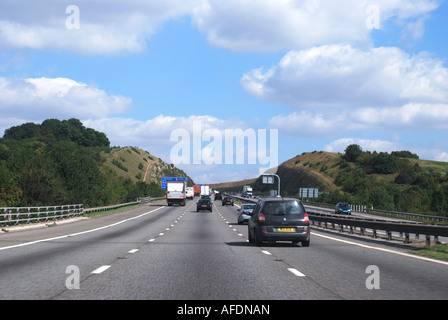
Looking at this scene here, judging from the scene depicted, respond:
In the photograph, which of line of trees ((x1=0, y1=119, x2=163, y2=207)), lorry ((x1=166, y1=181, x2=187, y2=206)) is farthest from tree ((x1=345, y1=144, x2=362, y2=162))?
lorry ((x1=166, y1=181, x2=187, y2=206))

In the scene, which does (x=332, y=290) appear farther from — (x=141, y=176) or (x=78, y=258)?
(x=141, y=176)

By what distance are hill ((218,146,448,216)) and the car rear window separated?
2848 inches

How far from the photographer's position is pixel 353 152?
570ft

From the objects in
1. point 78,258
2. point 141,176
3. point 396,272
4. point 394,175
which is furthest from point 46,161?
point 141,176

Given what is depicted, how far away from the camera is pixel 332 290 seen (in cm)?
957

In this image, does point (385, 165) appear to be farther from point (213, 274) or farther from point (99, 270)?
point (99, 270)

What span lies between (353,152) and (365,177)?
27.3 m

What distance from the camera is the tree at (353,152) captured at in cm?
17325

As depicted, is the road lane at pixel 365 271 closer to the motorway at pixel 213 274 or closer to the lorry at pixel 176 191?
the motorway at pixel 213 274

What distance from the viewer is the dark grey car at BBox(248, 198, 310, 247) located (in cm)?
1917

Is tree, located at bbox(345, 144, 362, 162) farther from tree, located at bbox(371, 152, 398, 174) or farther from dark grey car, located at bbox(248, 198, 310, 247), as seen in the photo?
dark grey car, located at bbox(248, 198, 310, 247)

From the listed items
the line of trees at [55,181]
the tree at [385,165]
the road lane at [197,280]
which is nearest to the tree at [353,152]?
the tree at [385,165]

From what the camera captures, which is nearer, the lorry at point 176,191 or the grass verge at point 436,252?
the grass verge at point 436,252

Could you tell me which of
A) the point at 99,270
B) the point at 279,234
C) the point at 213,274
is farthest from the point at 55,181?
the point at 213,274
